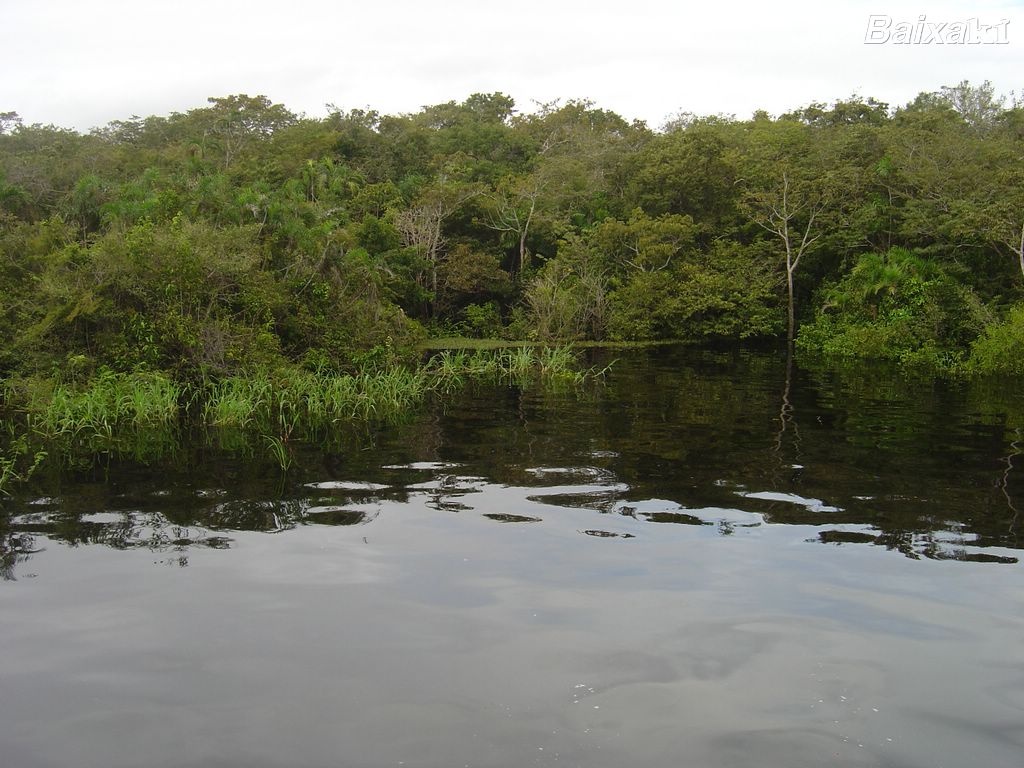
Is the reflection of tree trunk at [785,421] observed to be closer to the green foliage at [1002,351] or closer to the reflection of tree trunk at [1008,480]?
the reflection of tree trunk at [1008,480]

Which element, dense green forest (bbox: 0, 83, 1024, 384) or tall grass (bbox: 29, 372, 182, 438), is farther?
dense green forest (bbox: 0, 83, 1024, 384)

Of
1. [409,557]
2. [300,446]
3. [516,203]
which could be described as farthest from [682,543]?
[516,203]

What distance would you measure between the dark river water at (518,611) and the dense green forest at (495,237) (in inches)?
253

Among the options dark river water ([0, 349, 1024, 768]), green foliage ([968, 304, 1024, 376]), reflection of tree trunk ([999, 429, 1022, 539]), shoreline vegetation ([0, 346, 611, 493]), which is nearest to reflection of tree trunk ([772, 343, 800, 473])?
dark river water ([0, 349, 1024, 768])

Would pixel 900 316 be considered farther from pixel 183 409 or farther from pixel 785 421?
pixel 183 409

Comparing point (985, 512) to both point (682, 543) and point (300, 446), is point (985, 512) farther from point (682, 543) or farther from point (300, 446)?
point (300, 446)

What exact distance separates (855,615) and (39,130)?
47060mm

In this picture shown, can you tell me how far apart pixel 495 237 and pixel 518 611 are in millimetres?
31962

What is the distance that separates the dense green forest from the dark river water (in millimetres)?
6428

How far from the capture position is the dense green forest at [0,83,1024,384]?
14.9 m

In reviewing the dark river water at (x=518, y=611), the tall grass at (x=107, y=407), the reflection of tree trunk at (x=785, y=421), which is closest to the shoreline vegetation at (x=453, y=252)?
the tall grass at (x=107, y=407)

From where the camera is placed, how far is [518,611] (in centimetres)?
525

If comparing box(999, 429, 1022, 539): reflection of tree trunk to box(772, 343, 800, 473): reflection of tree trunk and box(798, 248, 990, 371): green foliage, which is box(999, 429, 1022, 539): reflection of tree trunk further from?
box(798, 248, 990, 371): green foliage

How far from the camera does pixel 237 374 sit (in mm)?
14734
